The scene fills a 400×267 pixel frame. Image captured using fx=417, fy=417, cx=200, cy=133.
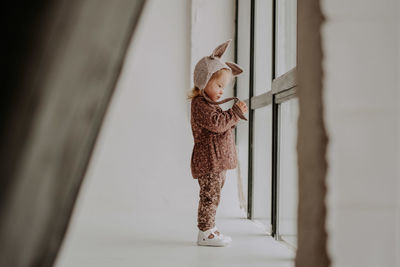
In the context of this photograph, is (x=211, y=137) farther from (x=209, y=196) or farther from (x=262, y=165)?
(x=262, y=165)

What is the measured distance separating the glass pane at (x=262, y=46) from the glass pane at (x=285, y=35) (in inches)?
10.5

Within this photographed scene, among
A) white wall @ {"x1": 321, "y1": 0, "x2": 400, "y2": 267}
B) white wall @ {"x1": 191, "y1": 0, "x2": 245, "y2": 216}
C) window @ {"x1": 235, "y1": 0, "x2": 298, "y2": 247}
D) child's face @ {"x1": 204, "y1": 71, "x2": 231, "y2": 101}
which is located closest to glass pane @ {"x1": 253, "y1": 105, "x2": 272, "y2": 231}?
window @ {"x1": 235, "y1": 0, "x2": 298, "y2": 247}

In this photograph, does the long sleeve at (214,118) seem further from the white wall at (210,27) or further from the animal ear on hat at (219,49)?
the white wall at (210,27)

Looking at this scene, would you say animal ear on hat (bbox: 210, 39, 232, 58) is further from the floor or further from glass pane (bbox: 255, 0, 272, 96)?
the floor

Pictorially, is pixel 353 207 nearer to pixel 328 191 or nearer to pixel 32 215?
pixel 328 191

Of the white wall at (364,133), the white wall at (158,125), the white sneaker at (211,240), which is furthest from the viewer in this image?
the white wall at (158,125)

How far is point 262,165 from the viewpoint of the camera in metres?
2.68

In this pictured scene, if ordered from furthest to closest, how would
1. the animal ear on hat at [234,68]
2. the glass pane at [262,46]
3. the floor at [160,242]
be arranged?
the glass pane at [262,46], the animal ear on hat at [234,68], the floor at [160,242]

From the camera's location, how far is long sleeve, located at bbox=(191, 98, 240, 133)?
2096 millimetres

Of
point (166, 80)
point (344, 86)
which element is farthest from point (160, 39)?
point (344, 86)

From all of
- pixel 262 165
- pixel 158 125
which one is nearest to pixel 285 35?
pixel 262 165

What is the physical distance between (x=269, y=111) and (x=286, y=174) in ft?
1.74

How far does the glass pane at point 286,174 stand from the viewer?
2075 mm

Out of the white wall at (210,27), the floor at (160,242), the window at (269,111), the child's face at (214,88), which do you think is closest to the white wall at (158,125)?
the white wall at (210,27)
